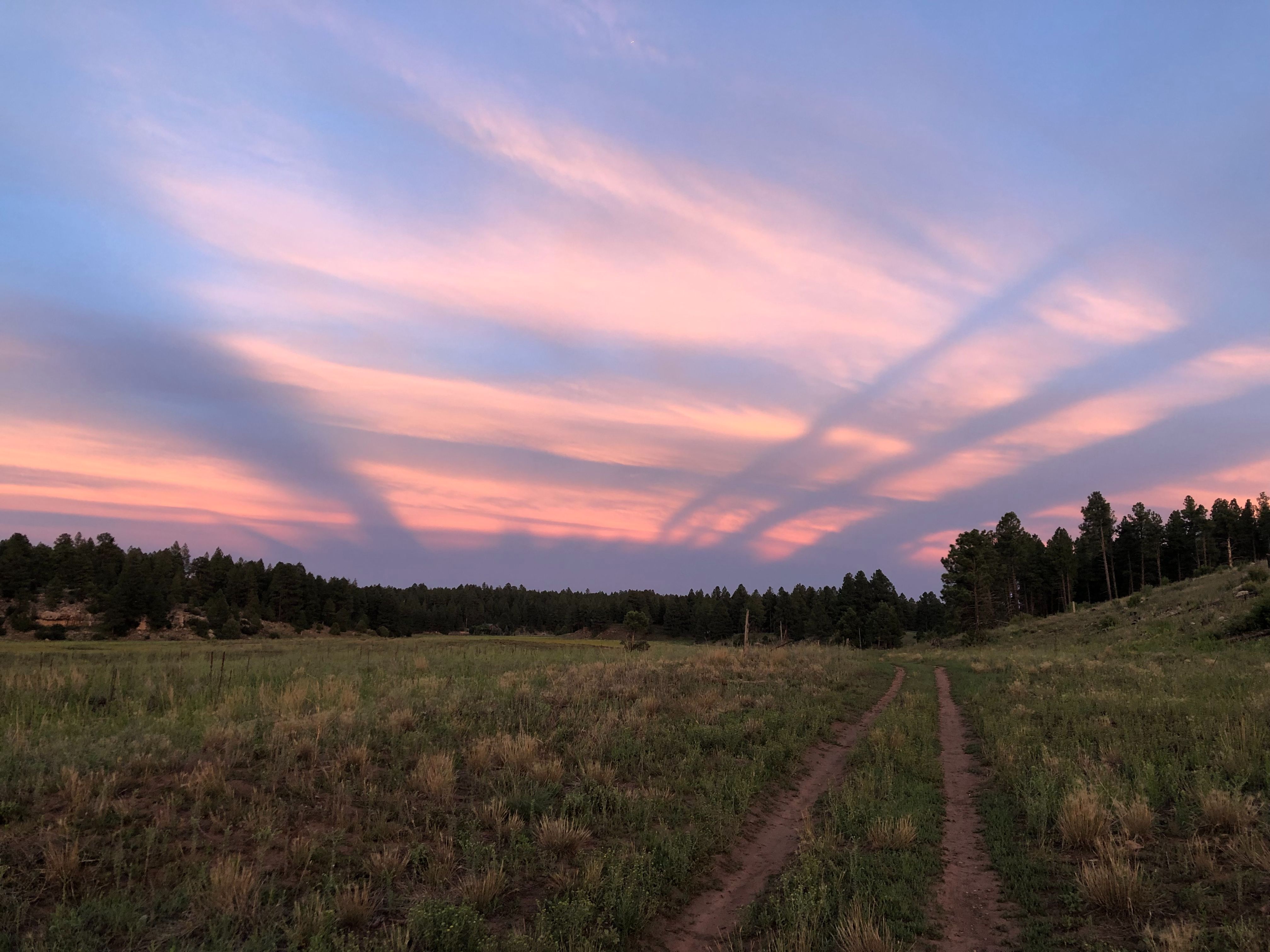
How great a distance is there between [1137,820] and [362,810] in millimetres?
10104

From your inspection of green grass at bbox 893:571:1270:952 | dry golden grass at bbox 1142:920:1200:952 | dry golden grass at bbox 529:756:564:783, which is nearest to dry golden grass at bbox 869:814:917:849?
green grass at bbox 893:571:1270:952

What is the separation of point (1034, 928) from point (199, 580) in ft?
405

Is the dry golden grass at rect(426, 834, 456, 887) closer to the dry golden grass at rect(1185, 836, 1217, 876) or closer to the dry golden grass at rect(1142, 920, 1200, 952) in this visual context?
the dry golden grass at rect(1142, 920, 1200, 952)

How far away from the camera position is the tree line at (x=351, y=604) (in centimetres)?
7656

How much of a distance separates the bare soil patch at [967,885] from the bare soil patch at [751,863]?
6.52 ft

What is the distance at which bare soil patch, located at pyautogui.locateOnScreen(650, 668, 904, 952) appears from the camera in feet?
21.9

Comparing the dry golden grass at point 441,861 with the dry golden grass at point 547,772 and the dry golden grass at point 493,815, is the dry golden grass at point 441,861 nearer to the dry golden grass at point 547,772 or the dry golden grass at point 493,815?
the dry golden grass at point 493,815

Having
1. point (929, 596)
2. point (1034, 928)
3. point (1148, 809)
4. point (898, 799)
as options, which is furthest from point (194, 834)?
point (929, 596)

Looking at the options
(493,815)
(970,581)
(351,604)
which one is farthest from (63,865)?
(351,604)

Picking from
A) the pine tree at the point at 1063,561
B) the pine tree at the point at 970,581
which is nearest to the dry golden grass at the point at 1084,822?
the pine tree at the point at 970,581

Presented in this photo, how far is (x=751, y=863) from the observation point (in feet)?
27.4

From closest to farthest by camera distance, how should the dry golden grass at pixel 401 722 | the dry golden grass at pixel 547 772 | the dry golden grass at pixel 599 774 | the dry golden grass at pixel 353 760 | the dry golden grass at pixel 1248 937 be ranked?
the dry golden grass at pixel 1248 937 → the dry golden grass at pixel 353 760 → the dry golden grass at pixel 547 772 → the dry golden grass at pixel 599 774 → the dry golden grass at pixel 401 722

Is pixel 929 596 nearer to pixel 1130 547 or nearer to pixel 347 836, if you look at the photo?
pixel 1130 547

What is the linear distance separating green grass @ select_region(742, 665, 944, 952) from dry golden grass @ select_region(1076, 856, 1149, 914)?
160 centimetres
